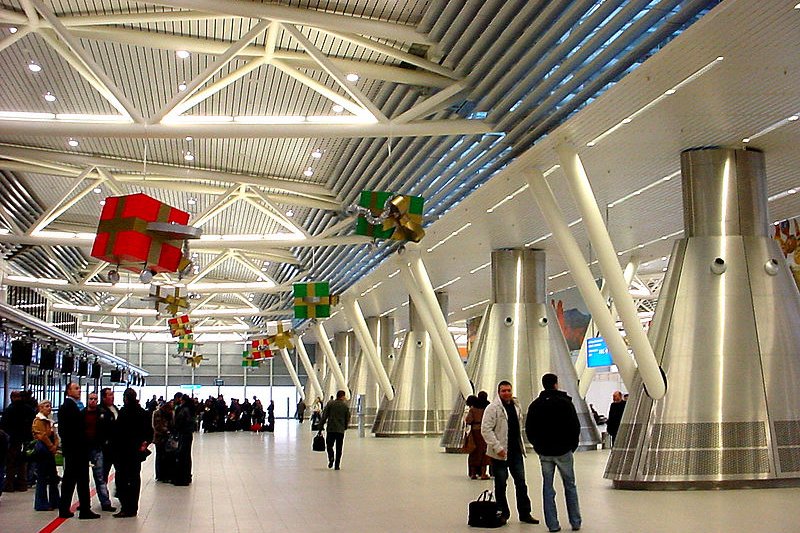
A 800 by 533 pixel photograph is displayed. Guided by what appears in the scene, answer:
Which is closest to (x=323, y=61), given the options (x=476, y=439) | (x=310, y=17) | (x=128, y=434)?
(x=310, y=17)

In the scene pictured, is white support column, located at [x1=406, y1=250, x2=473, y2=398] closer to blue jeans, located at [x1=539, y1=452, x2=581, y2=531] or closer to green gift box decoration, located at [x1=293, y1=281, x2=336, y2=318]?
green gift box decoration, located at [x1=293, y1=281, x2=336, y2=318]

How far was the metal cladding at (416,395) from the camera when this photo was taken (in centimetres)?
3556

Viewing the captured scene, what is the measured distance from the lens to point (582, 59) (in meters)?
14.8

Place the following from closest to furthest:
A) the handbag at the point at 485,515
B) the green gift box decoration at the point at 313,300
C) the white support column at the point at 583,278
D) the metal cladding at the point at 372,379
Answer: the handbag at the point at 485,515 → the white support column at the point at 583,278 → the green gift box decoration at the point at 313,300 → the metal cladding at the point at 372,379

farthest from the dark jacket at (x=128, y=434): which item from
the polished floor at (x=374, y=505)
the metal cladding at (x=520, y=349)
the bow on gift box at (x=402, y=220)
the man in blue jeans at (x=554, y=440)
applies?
the metal cladding at (x=520, y=349)

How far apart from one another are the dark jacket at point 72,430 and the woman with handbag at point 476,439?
6.13 meters

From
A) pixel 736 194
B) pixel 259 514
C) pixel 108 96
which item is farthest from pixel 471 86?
pixel 259 514

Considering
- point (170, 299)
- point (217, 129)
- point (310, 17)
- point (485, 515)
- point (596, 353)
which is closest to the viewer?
point (485, 515)

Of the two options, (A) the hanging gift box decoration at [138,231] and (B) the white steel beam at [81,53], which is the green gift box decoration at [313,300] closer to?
(B) the white steel beam at [81,53]

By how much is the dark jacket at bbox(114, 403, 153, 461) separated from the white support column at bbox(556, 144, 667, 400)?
25.0 feet

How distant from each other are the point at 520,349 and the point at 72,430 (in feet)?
48.8

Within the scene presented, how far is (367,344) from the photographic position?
3853 centimetres

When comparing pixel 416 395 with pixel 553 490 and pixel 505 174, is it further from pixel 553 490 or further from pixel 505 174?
pixel 553 490

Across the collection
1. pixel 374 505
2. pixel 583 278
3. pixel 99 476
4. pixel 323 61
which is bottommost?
pixel 374 505
